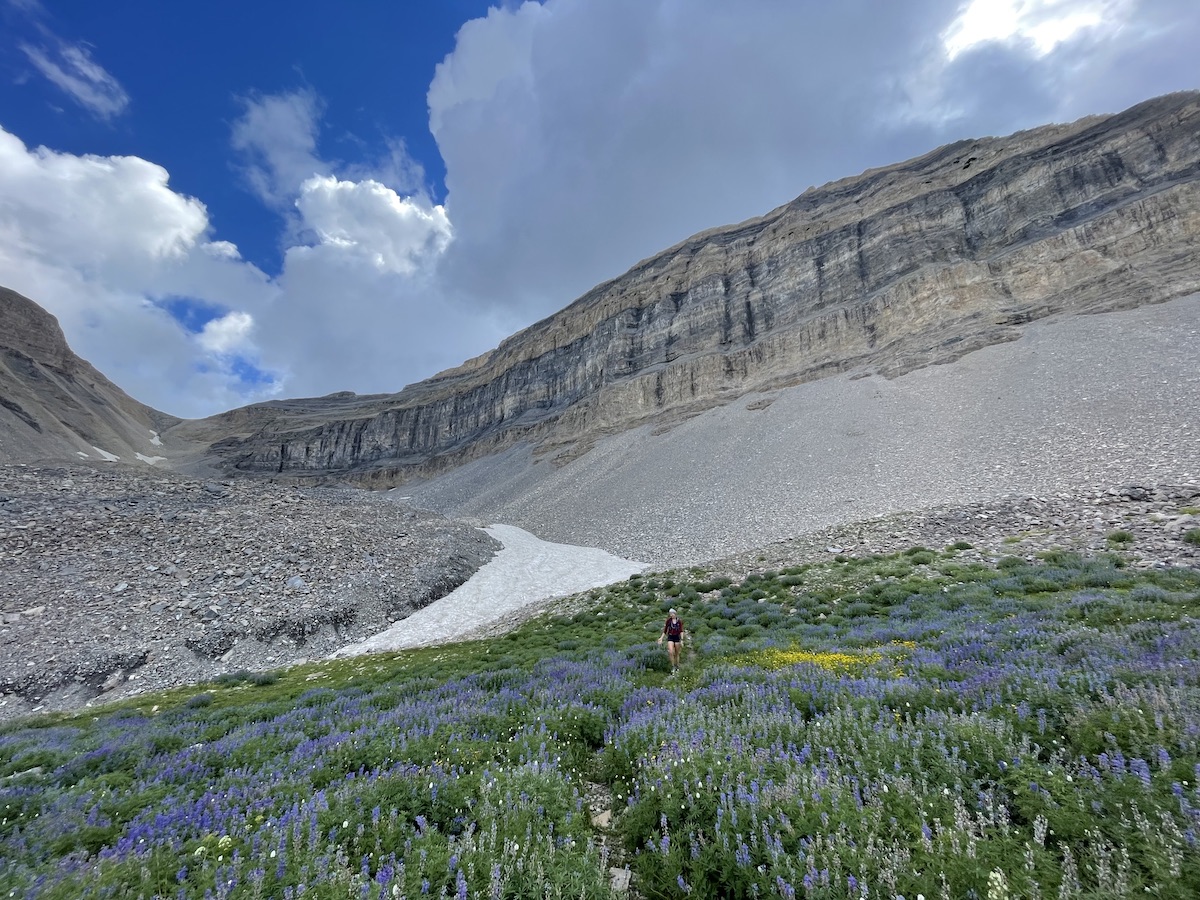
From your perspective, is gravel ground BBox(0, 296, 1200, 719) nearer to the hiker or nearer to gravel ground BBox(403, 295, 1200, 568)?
gravel ground BBox(403, 295, 1200, 568)

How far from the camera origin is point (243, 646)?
19641mm

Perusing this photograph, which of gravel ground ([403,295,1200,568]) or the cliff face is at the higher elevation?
the cliff face

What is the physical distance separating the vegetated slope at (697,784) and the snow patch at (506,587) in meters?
13.4

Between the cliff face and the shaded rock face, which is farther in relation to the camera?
the shaded rock face

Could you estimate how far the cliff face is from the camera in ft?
179

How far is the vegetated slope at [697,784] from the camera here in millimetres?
3357

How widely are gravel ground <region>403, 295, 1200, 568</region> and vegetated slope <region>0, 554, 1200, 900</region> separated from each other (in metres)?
24.2

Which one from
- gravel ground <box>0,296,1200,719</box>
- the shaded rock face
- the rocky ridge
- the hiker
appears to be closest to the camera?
the hiker

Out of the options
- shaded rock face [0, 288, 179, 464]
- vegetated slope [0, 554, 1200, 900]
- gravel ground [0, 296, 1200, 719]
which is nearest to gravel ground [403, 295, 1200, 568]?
gravel ground [0, 296, 1200, 719]

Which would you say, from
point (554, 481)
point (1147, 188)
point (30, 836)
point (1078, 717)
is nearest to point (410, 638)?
point (30, 836)

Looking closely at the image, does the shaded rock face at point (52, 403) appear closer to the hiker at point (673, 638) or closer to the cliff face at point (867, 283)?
the cliff face at point (867, 283)

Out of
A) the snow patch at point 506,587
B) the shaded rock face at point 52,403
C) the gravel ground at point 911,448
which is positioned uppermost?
the shaded rock face at point 52,403

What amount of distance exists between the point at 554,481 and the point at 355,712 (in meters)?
58.5

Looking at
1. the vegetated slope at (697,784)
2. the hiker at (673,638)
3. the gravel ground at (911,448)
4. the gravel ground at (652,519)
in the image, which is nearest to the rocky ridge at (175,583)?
the gravel ground at (652,519)
